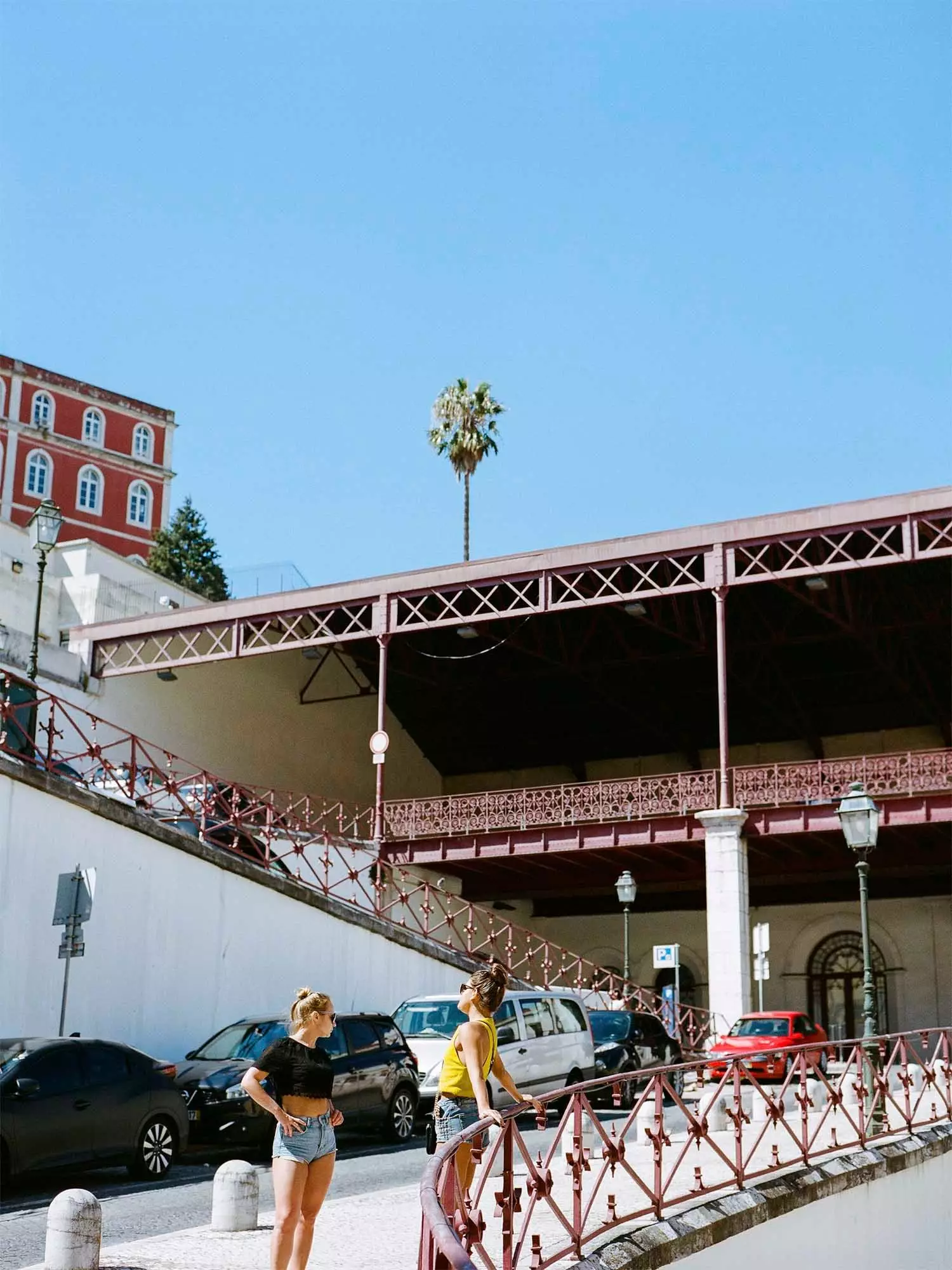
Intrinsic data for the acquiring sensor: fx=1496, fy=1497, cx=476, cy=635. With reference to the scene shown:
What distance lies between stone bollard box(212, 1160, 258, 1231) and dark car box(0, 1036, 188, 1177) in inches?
106

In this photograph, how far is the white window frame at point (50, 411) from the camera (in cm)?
6862

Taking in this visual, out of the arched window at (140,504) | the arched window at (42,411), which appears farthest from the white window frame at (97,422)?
the arched window at (140,504)

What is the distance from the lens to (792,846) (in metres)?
31.5

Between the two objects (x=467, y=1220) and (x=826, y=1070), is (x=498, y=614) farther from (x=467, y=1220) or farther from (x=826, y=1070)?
(x=467, y=1220)

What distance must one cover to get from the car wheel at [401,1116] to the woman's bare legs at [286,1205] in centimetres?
923

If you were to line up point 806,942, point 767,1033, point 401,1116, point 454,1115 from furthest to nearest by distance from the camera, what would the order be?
point 806,942 → point 767,1033 → point 401,1116 → point 454,1115

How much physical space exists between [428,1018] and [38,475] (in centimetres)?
5454

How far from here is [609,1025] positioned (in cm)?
2155

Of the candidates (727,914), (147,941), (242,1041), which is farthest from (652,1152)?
(727,914)

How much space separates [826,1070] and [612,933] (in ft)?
88.2

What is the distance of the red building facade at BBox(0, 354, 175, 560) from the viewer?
6788cm

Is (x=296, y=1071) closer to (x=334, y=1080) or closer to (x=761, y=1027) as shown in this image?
(x=334, y=1080)

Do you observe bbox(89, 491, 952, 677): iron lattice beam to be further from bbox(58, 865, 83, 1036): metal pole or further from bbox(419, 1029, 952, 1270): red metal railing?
Answer: bbox(58, 865, 83, 1036): metal pole

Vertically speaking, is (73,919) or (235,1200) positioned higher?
(73,919)
